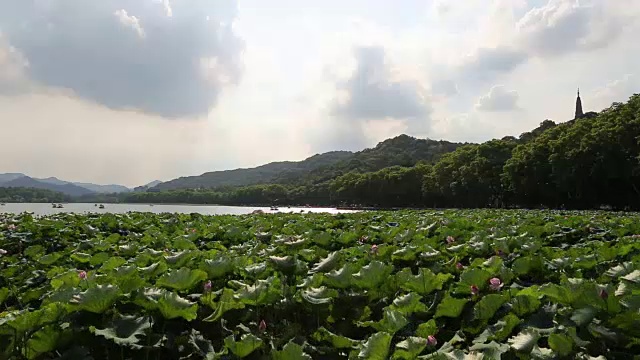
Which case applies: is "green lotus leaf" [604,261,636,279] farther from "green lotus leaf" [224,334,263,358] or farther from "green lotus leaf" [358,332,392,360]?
"green lotus leaf" [224,334,263,358]

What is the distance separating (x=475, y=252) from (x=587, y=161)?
50.6 meters

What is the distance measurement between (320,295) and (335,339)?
0.46 m

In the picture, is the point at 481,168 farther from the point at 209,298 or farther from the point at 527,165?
the point at 209,298

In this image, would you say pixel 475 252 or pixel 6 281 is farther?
pixel 475 252

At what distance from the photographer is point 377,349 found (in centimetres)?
241

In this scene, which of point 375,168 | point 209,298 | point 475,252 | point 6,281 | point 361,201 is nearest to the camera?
point 209,298

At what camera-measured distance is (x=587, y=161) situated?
49.2 meters

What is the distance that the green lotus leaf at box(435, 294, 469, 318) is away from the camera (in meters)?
3.15

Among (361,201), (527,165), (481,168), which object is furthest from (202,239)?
(361,201)

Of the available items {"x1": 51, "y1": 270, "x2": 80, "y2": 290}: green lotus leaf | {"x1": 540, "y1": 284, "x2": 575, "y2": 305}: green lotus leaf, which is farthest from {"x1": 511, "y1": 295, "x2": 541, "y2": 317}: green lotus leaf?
{"x1": 51, "y1": 270, "x2": 80, "y2": 290}: green lotus leaf

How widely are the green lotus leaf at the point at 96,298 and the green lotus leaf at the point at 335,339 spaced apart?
1.26 meters

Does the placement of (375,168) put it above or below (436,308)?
above

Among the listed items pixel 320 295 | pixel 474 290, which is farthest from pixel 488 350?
pixel 320 295

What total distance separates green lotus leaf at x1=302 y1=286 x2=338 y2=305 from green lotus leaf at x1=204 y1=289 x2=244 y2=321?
0.44 m
